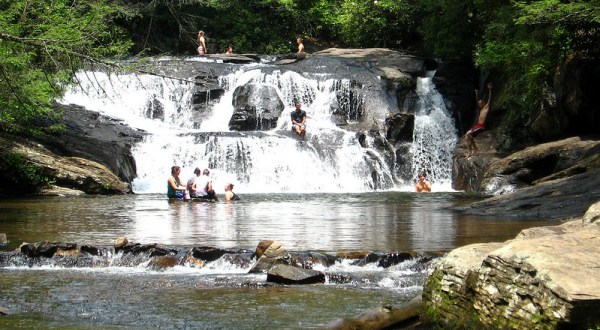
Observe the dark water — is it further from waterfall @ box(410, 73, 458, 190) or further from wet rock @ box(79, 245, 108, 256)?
waterfall @ box(410, 73, 458, 190)

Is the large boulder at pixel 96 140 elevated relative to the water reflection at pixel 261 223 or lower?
elevated

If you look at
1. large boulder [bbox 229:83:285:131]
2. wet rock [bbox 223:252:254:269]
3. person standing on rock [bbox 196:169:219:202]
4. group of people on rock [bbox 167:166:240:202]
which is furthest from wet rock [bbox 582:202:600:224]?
large boulder [bbox 229:83:285:131]

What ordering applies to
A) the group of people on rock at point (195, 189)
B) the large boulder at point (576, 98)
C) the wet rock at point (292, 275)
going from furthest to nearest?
the large boulder at point (576, 98) → the group of people on rock at point (195, 189) → the wet rock at point (292, 275)

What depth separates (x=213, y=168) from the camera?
80.8 ft

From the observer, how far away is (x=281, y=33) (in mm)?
41438

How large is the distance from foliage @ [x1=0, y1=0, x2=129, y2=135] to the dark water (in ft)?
7.22

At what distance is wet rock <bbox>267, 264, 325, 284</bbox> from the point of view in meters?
8.58

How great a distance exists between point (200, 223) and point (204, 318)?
7.28 metres

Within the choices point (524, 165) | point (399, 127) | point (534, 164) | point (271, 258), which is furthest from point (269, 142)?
point (271, 258)

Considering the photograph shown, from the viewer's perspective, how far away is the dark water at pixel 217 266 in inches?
283

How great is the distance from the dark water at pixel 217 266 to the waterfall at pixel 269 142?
5.60 m

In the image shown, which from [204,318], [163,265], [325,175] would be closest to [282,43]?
[325,175]

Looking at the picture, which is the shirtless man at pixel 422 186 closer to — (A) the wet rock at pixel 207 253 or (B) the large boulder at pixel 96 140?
(B) the large boulder at pixel 96 140

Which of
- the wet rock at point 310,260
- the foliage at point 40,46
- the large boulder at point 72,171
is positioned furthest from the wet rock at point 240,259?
the large boulder at point 72,171
